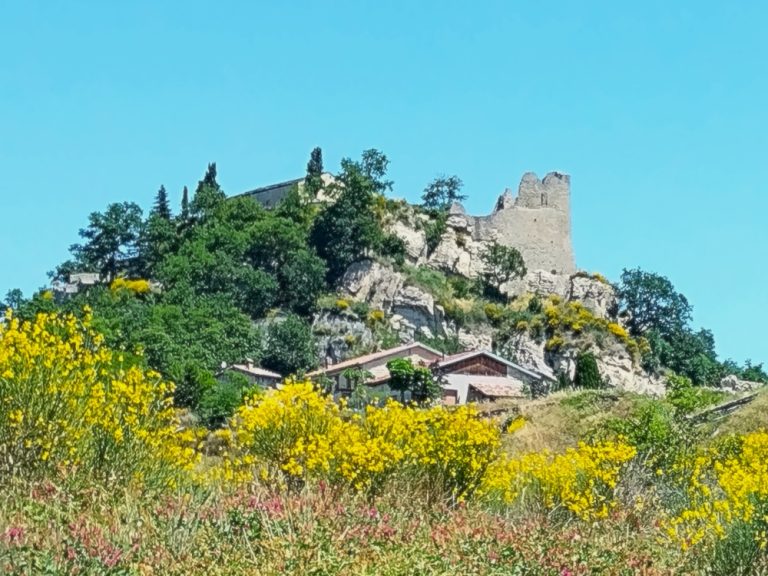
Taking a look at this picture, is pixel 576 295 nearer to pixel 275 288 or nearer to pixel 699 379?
pixel 699 379

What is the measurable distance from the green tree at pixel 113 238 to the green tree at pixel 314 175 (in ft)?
36.0

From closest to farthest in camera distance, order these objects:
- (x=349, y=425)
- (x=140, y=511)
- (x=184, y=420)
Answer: (x=140, y=511), (x=349, y=425), (x=184, y=420)

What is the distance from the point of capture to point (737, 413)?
27.1 meters

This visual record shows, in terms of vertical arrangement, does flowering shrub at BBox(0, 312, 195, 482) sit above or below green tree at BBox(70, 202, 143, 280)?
below

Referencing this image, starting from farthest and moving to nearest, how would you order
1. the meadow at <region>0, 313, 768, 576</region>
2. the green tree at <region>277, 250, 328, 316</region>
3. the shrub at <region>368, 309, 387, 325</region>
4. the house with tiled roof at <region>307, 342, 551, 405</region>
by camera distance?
the green tree at <region>277, 250, 328, 316</region> < the shrub at <region>368, 309, 387, 325</region> < the house with tiled roof at <region>307, 342, 551, 405</region> < the meadow at <region>0, 313, 768, 576</region>

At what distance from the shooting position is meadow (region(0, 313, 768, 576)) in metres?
8.51

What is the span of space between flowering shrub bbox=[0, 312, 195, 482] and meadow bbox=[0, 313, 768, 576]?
0.06ft

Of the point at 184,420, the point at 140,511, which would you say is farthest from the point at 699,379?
the point at 140,511

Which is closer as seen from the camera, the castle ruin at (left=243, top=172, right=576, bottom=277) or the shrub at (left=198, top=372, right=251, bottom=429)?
the shrub at (left=198, top=372, right=251, bottom=429)

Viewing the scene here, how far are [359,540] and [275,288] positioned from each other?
200 ft

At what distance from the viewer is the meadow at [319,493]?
27.9ft

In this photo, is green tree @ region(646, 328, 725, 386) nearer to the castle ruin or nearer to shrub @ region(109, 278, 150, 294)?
the castle ruin

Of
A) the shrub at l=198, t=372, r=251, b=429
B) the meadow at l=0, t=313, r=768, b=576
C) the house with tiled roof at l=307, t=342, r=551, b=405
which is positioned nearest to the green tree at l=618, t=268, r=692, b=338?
the house with tiled roof at l=307, t=342, r=551, b=405

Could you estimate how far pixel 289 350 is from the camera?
64.2 metres
